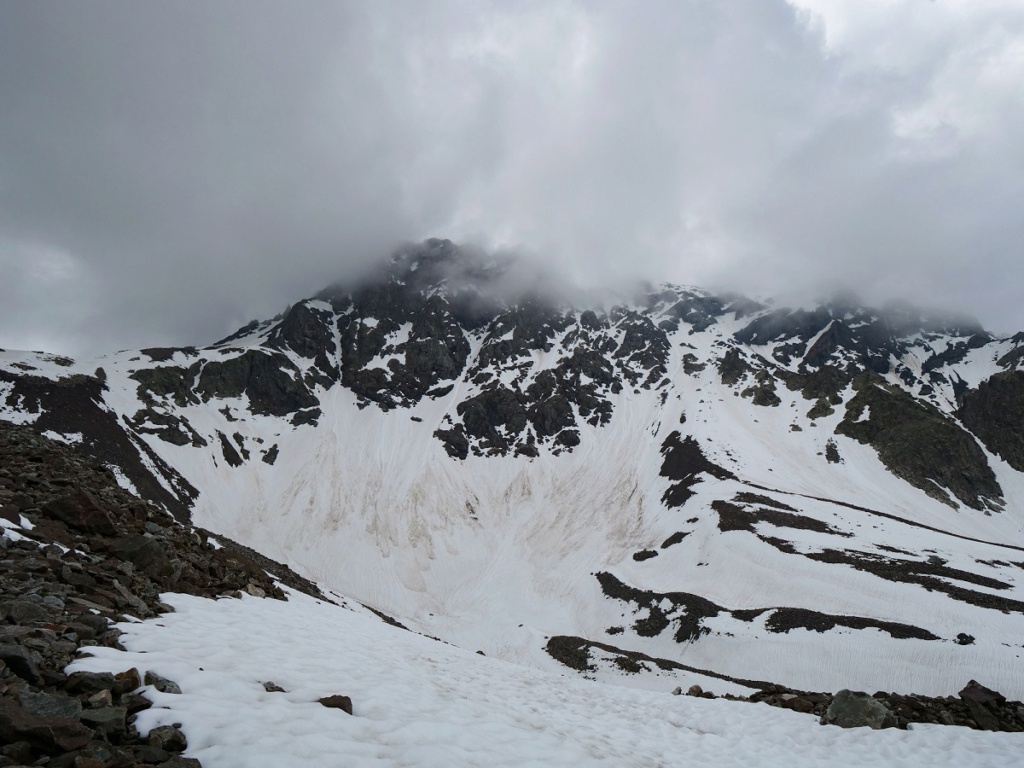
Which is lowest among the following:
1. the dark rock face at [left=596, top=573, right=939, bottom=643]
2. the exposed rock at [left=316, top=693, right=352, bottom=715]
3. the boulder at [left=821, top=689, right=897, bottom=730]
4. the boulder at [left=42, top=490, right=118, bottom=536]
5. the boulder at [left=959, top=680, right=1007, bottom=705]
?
the exposed rock at [left=316, top=693, right=352, bottom=715]

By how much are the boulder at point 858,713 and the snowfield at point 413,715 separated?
16.1 inches

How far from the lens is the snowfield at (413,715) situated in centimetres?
626

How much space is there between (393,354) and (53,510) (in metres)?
152

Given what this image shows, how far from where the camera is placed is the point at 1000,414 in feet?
448

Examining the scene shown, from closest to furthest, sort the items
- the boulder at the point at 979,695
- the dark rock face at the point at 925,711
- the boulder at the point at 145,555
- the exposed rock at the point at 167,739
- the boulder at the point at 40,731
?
the boulder at the point at 40,731 → the exposed rock at the point at 167,739 → the boulder at the point at 145,555 → the dark rock face at the point at 925,711 → the boulder at the point at 979,695

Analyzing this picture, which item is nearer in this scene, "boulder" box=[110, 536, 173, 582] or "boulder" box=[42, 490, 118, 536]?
"boulder" box=[110, 536, 173, 582]

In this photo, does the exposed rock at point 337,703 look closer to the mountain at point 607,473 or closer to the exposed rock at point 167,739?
the exposed rock at point 167,739

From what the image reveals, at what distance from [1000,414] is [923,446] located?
43.5 m

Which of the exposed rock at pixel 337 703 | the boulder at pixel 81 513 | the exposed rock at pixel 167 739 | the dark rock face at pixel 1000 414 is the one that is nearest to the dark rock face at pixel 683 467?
the boulder at pixel 81 513

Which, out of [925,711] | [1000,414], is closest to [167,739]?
[925,711]

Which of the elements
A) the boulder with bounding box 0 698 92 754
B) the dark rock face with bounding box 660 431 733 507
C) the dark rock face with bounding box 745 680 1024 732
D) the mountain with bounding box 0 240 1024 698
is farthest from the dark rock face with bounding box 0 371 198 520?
the dark rock face with bounding box 745 680 1024 732

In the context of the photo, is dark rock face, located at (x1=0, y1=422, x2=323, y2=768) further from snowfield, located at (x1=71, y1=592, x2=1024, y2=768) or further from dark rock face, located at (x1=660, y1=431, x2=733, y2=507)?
dark rock face, located at (x1=660, y1=431, x2=733, y2=507)

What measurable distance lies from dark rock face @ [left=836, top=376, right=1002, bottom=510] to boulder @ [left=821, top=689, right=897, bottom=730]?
406 feet

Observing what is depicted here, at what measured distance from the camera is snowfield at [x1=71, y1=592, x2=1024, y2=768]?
6.26m
